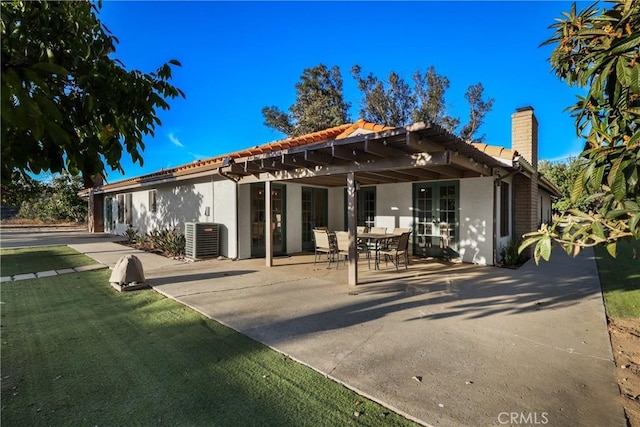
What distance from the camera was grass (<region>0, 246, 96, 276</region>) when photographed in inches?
324

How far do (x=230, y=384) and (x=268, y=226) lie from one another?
19.3ft

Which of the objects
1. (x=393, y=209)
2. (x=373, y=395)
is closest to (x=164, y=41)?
(x=393, y=209)

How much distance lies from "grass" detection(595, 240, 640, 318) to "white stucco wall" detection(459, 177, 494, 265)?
244 cm

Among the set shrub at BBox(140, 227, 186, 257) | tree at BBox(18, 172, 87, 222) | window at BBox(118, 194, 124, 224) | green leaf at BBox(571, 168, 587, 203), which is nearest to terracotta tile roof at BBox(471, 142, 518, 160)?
green leaf at BBox(571, 168, 587, 203)

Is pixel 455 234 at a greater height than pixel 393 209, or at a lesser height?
lesser

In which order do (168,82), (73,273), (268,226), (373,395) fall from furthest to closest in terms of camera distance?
1. (268,226)
2. (73,273)
3. (373,395)
4. (168,82)

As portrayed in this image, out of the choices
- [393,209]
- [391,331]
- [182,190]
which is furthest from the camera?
[182,190]

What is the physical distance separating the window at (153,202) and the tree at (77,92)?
12753 mm

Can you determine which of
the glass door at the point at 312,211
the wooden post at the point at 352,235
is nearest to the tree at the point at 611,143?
the wooden post at the point at 352,235

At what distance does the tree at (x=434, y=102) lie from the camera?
2409cm

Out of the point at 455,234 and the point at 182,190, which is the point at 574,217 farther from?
the point at 182,190

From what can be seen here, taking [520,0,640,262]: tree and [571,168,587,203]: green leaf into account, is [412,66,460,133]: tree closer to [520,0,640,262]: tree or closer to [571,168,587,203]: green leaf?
[520,0,640,262]: tree

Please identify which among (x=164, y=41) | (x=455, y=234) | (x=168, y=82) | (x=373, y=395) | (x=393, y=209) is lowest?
(x=373, y=395)

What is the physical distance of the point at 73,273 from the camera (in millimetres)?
7586
